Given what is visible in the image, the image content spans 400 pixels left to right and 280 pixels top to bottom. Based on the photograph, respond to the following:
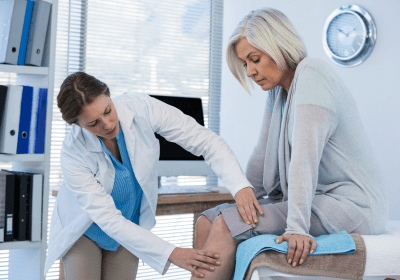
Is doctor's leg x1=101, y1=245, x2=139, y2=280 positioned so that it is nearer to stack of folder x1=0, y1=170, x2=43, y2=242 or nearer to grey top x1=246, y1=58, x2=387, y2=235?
stack of folder x1=0, y1=170, x2=43, y2=242

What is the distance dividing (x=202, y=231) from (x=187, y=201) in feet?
2.00

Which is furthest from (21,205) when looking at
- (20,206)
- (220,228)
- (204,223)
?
(220,228)

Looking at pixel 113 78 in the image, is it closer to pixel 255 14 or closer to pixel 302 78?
pixel 255 14

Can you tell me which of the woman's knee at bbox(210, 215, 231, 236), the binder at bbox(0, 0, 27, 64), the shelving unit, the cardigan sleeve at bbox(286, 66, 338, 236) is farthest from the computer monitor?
the cardigan sleeve at bbox(286, 66, 338, 236)

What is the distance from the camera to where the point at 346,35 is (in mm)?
2096

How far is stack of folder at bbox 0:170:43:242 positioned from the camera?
5.13 feet

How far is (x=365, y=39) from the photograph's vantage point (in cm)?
199

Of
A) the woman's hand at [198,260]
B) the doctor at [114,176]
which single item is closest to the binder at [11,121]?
the doctor at [114,176]

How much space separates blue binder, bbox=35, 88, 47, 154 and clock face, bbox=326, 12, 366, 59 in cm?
148

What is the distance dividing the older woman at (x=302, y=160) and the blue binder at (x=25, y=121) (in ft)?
2.62

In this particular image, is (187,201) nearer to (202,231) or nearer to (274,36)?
(202,231)

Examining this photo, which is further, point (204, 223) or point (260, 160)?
point (260, 160)

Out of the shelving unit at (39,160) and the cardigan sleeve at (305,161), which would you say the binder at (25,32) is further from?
the cardigan sleeve at (305,161)

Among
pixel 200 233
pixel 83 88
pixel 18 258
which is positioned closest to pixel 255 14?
pixel 83 88
